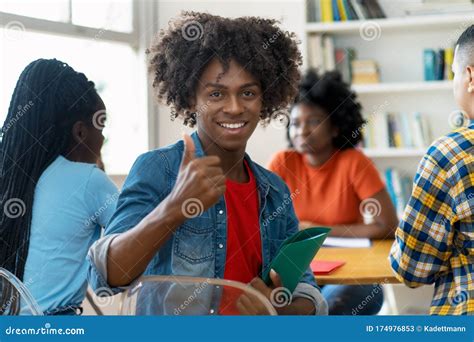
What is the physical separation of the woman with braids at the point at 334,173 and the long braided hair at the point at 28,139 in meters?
1.08

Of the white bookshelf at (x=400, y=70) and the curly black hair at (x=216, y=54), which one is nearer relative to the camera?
the curly black hair at (x=216, y=54)

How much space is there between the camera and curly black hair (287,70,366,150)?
2.79 m

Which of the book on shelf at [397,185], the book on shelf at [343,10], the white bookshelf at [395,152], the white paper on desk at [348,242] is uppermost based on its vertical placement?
the book on shelf at [343,10]

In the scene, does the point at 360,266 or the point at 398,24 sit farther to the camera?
the point at 398,24

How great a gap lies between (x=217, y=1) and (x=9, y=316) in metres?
0.89

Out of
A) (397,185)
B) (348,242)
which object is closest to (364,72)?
(397,185)

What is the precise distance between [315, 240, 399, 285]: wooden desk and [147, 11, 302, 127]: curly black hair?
489mm

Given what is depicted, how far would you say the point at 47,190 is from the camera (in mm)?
1550

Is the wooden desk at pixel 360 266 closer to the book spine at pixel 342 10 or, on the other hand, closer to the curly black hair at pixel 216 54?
the curly black hair at pixel 216 54

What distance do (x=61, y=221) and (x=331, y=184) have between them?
→ 1.30 metres

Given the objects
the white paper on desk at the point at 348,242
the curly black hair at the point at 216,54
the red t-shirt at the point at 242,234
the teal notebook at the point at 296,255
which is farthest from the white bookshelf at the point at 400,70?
the teal notebook at the point at 296,255

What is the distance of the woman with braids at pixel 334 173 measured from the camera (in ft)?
7.99

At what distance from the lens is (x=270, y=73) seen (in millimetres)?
1408

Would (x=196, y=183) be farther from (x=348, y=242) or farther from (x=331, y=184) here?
(x=331, y=184)
